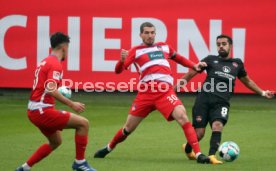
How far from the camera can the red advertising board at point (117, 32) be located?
2353cm

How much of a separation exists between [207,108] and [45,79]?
343 centimetres

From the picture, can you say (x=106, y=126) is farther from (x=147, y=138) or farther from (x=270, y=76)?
(x=270, y=76)

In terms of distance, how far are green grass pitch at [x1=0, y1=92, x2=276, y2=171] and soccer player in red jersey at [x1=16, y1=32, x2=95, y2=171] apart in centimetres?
70

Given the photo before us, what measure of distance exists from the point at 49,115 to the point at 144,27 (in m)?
2.76

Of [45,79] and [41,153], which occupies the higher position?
[45,79]

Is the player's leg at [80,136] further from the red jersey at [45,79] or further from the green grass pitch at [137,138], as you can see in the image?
the green grass pitch at [137,138]

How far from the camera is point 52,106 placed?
11.9m

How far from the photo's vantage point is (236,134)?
57.5 ft

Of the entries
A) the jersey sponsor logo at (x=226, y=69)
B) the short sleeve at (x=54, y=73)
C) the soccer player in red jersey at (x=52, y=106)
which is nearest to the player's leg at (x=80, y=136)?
the soccer player in red jersey at (x=52, y=106)

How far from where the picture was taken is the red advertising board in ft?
77.2

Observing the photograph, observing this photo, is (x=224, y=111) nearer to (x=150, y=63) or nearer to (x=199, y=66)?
(x=199, y=66)

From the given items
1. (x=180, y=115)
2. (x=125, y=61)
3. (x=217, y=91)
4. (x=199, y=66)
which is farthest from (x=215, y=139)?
(x=125, y=61)

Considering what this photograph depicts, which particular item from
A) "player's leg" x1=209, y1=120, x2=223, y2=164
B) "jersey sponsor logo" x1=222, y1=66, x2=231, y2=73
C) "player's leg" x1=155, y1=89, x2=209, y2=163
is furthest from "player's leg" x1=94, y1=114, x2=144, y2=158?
"jersey sponsor logo" x1=222, y1=66, x2=231, y2=73

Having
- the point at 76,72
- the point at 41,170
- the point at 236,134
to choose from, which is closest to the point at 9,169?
the point at 41,170
